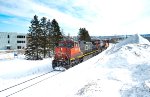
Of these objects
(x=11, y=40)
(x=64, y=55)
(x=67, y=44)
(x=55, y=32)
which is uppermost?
(x=55, y=32)

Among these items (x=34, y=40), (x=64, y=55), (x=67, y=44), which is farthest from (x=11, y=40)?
(x=64, y=55)

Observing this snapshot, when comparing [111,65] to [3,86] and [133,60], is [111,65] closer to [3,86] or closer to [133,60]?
[133,60]

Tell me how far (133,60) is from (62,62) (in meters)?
9.57

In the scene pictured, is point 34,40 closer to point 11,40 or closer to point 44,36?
point 44,36

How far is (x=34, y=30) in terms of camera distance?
4675cm

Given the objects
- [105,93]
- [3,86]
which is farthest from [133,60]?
[3,86]

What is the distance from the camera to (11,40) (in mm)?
88125

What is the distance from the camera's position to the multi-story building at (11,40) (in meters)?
85.9

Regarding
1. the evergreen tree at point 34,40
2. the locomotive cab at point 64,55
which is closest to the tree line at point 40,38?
the evergreen tree at point 34,40

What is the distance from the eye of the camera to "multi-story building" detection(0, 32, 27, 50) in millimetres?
85938

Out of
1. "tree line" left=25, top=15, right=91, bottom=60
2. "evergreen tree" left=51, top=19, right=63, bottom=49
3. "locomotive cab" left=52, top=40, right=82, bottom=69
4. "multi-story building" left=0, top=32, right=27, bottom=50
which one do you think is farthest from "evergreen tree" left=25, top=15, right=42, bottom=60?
"multi-story building" left=0, top=32, right=27, bottom=50

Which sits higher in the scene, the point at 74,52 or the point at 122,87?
the point at 74,52

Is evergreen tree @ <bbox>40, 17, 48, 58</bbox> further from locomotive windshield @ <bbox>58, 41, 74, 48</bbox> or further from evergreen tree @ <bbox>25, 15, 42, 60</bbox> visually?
locomotive windshield @ <bbox>58, 41, 74, 48</bbox>

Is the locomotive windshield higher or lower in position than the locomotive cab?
higher
